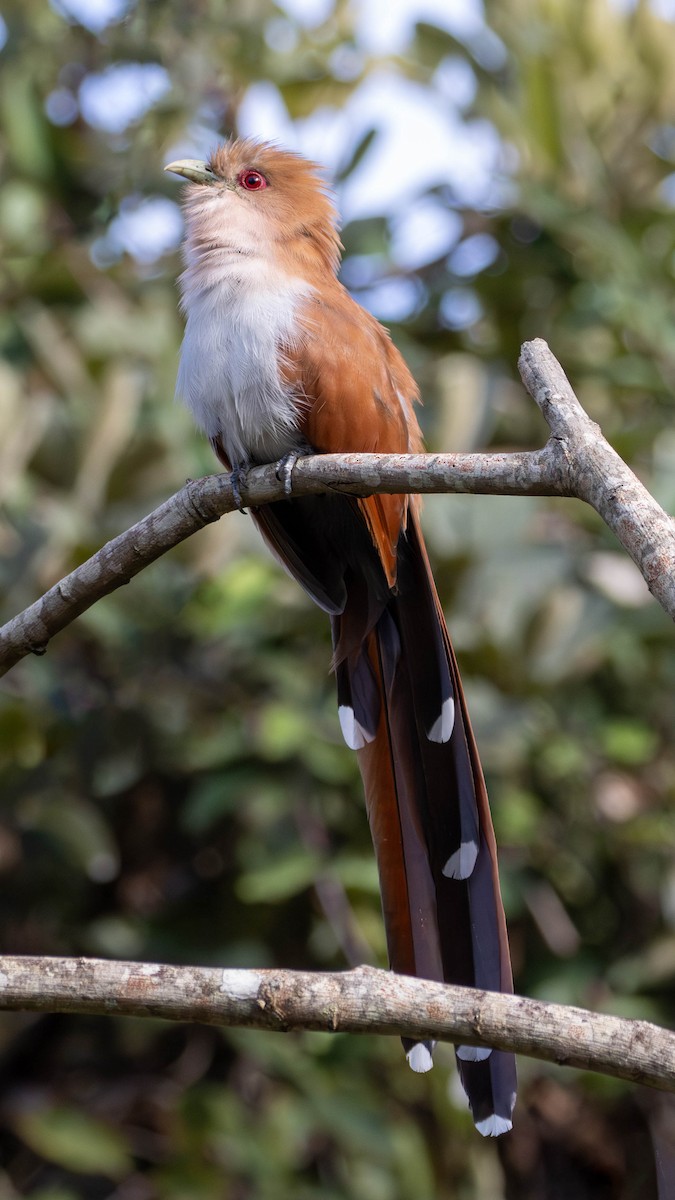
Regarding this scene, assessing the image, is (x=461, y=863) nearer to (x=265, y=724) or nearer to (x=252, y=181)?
(x=265, y=724)

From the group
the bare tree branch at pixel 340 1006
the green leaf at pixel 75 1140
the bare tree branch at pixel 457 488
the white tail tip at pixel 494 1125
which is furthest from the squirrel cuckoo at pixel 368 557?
the green leaf at pixel 75 1140

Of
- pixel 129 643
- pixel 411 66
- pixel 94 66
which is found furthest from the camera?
pixel 411 66

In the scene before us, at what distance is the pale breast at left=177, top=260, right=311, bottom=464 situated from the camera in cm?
231

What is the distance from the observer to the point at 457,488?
1.76 meters

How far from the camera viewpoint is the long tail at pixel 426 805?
7.10 ft

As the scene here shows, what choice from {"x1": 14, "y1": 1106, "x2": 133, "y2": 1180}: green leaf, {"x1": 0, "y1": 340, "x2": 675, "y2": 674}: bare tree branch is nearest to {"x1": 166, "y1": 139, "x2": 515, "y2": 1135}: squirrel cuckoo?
{"x1": 0, "y1": 340, "x2": 675, "y2": 674}: bare tree branch

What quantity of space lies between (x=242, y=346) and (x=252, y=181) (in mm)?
612

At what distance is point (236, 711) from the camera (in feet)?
10.6

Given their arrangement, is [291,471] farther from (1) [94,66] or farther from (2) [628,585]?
(1) [94,66]

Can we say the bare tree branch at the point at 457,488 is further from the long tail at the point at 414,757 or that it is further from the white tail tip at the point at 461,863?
the white tail tip at the point at 461,863

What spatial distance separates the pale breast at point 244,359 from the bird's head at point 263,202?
12 centimetres

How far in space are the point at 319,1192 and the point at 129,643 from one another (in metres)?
1.33

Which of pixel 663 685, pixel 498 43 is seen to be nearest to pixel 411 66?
pixel 498 43

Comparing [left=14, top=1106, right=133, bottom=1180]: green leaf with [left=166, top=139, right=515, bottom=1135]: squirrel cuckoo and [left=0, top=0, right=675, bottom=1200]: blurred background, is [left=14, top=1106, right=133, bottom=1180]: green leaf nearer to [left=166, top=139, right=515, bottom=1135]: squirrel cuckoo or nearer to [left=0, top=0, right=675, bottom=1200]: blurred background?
[left=0, top=0, right=675, bottom=1200]: blurred background
